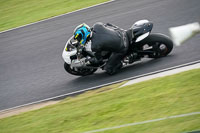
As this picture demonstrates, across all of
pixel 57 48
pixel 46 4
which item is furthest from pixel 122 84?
pixel 46 4

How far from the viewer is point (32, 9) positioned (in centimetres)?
1828

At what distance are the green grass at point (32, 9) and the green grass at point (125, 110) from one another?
8012 millimetres

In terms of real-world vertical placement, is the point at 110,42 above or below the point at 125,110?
above

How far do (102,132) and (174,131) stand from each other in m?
1.57

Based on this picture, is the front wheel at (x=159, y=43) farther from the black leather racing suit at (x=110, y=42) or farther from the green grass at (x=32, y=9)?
the green grass at (x=32, y=9)

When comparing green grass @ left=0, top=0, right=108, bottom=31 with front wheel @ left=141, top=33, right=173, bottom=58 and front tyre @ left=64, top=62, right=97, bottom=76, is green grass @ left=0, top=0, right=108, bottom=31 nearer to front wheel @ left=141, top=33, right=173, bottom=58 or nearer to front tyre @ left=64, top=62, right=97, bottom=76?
front tyre @ left=64, top=62, right=97, bottom=76

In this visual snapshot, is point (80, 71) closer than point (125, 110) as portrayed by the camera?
No

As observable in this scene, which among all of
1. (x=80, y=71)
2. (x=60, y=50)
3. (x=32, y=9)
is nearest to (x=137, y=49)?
(x=80, y=71)

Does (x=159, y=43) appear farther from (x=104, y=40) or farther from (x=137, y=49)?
(x=104, y=40)

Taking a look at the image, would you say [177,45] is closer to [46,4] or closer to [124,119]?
[124,119]

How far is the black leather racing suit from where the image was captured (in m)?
9.44

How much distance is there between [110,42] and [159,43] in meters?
1.40

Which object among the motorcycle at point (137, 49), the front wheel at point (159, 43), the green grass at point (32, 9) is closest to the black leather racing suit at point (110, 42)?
the motorcycle at point (137, 49)

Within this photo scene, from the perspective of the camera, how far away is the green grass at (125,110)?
680 cm
